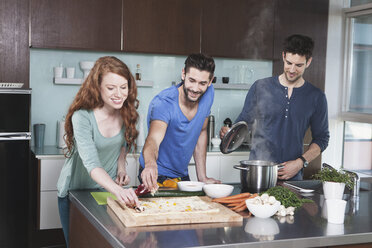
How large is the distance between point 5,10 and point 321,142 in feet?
9.17

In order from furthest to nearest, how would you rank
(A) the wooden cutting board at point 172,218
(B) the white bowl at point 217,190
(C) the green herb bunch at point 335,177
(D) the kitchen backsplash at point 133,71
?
1. (D) the kitchen backsplash at point 133,71
2. (C) the green herb bunch at point 335,177
3. (B) the white bowl at point 217,190
4. (A) the wooden cutting board at point 172,218

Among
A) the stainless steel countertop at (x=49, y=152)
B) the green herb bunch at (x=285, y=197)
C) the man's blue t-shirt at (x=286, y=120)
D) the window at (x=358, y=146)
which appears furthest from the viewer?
the window at (x=358, y=146)

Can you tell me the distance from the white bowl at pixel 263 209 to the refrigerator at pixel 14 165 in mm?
2418

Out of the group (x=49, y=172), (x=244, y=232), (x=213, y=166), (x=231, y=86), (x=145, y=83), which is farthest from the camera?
(x=231, y=86)

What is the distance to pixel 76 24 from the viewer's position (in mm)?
4105

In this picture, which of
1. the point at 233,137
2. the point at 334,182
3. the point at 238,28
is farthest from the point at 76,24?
the point at 334,182

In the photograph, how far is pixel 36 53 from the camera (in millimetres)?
4316

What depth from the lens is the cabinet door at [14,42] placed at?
12.8ft

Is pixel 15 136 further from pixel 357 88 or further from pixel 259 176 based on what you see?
pixel 357 88

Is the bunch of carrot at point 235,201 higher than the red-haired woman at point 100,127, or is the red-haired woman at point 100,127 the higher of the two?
the red-haired woman at point 100,127

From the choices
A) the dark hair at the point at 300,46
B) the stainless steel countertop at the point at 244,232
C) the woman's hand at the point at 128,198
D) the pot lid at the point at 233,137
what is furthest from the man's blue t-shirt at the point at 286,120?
the woman's hand at the point at 128,198

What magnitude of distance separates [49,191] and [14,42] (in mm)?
1316

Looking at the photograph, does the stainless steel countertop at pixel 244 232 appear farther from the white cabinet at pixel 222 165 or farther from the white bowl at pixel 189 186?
the white cabinet at pixel 222 165

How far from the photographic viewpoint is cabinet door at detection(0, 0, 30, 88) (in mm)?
3908
